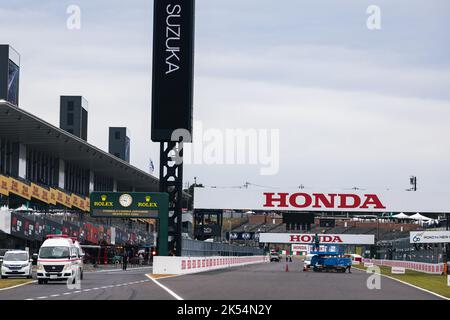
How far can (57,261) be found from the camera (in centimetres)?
4188

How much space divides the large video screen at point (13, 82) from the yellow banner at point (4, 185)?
22131mm

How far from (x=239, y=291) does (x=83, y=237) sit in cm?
5692

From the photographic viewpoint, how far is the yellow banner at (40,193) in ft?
272

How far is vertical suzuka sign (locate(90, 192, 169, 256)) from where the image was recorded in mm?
62688

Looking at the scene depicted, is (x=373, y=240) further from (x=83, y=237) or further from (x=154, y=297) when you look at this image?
(x=154, y=297)

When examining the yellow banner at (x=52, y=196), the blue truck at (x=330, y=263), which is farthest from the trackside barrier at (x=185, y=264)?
the yellow banner at (x=52, y=196)

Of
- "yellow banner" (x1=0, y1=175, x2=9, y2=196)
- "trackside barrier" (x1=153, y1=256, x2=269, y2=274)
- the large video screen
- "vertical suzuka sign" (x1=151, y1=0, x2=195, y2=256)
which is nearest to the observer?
"trackside barrier" (x1=153, y1=256, x2=269, y2=274)

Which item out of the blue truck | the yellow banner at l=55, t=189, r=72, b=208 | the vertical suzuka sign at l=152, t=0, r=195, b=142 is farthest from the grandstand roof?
the blue truck

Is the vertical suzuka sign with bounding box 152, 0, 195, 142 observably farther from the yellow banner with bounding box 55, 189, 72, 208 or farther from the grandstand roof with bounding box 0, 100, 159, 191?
the yellow banner with bounding box 55, 189, 72, 208

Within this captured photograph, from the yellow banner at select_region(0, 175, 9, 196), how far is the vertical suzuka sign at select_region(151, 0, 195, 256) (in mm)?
13299

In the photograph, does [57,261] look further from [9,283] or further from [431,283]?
[431,283]

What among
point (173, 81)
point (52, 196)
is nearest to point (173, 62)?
point (173, 81)
